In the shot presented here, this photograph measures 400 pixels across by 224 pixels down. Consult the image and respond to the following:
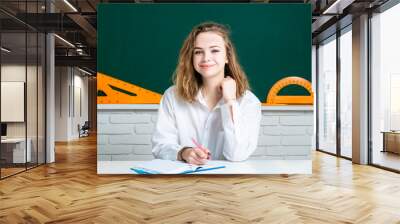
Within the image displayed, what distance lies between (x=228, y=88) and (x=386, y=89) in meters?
3.31

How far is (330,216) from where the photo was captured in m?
3.77

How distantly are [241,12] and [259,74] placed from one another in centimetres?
95

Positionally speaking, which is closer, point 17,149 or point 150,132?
point 150,132

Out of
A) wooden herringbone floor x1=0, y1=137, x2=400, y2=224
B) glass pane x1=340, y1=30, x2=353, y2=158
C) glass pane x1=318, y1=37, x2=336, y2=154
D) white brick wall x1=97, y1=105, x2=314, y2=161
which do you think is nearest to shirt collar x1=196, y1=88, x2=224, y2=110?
white brick wall x1=97, y1=105, x2=314, y2=161

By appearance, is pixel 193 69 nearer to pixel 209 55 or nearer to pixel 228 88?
pixel 209 55

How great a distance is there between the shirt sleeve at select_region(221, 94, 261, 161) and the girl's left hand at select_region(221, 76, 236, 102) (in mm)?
102

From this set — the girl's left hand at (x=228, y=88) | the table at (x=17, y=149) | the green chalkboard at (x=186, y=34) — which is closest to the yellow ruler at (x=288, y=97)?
the green chalkboard at (x=186, y=34)

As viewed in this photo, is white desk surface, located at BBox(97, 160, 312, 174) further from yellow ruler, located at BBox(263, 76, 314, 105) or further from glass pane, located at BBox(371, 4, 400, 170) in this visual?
glass pane, located at BBox(371, 4, 400, 170)

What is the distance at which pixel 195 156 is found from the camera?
5.46m

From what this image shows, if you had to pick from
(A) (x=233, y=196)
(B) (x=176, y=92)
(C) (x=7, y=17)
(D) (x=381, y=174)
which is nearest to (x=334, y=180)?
(D) (x=381, y=174)

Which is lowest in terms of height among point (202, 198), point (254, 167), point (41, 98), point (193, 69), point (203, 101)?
point (202, 198)

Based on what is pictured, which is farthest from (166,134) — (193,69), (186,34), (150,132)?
(186,34)

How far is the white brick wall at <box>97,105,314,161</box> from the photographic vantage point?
5785mm

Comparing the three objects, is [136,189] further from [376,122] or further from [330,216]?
[376,122]
